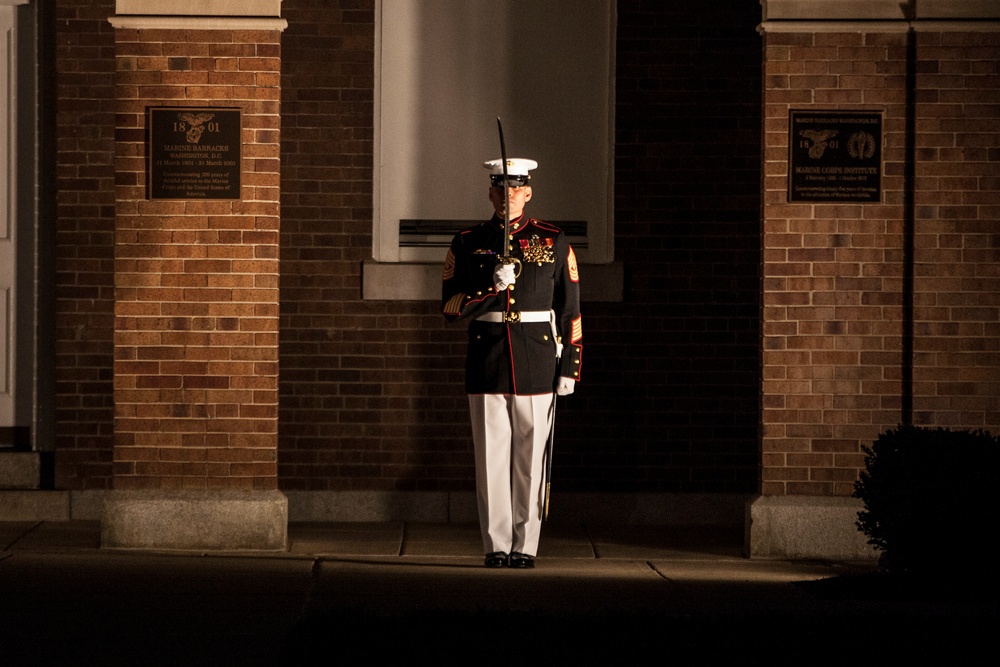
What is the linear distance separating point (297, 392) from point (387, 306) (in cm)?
82

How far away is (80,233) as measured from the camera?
28.9ft

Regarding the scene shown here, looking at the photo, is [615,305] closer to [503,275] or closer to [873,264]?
[873,264]

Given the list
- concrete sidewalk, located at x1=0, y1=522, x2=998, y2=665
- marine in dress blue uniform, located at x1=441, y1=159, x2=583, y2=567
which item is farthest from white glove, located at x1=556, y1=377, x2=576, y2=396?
concrete sidewalk, located at x1=0, y1=522, x2=998, y2=665

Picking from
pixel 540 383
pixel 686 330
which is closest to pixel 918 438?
pixel 540 383

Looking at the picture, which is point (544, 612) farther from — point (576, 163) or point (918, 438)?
point (576, 163)

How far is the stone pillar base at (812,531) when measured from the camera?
7.56m

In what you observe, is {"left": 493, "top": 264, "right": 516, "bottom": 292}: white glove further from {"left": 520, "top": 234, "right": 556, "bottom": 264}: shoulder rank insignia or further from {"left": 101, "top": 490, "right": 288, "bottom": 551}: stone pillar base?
{"left": 101, "top": 490, "right": 288, "bottom": 551}: stone pillar base

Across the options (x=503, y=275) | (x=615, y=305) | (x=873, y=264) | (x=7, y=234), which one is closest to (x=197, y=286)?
(x=503, y=275)

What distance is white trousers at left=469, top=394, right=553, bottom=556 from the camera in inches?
282

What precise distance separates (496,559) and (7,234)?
162 inches

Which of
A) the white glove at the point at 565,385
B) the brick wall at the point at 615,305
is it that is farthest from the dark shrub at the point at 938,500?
the brick wall at the point at 615,305

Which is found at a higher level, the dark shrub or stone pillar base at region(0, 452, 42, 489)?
the dark shrub

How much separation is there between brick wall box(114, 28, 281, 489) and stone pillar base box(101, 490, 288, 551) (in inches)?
4.8

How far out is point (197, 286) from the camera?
298 inches
